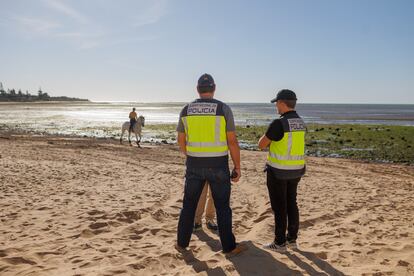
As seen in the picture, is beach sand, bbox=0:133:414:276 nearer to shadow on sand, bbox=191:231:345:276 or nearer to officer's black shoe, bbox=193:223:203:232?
shadow on sand, bbox=191:231:345:276

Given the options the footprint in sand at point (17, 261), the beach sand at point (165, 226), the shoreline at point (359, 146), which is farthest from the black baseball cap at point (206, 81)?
the shoreline at point (359, 146)

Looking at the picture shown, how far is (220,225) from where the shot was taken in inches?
199

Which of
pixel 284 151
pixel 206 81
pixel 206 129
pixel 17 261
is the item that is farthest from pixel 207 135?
pixel 17 261

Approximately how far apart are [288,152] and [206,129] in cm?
120

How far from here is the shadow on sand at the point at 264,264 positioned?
4.63m

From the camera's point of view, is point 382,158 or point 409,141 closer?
point 382,158

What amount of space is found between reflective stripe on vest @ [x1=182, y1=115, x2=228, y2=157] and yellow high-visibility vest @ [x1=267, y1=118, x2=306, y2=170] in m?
0.76

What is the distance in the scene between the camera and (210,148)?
4.88m

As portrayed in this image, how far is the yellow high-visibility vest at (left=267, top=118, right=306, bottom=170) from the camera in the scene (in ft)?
16.5

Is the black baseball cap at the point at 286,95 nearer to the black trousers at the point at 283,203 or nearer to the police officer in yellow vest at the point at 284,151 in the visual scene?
the police officer in yellow vest at the point at 284,151

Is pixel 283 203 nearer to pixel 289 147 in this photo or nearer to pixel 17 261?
pixel 289 147

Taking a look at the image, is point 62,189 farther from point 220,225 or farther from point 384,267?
point 384,267

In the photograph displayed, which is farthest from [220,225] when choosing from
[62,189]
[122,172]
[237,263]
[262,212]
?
[122,172]

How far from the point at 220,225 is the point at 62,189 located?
563cm
